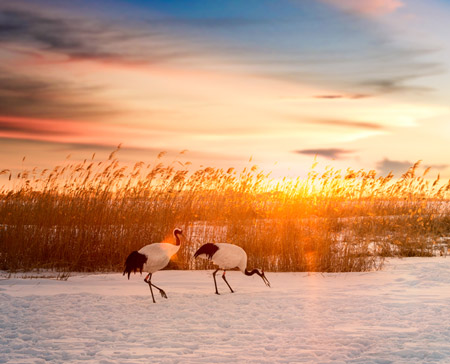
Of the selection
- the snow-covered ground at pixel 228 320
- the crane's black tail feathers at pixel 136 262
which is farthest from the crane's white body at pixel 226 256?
the crane's black tail feathers at pixel 136 262

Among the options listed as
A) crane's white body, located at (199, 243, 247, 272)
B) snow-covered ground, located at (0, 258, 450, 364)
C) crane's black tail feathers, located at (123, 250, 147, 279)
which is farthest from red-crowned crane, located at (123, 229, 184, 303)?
crane's white body, located at (199, 243, 247, 272)

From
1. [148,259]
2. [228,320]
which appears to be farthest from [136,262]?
[228,320]

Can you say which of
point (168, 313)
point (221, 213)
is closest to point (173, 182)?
point (221, 213)

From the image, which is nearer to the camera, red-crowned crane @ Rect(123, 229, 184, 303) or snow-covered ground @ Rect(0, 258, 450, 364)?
snow-covered ground @ Rect(0, 258, 450, 364)

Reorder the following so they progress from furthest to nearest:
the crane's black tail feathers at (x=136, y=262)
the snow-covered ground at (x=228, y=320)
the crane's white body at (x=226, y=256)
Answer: the crane's white body at (x=226, y=256) → the crane's black tail feathers at (x=136, y=262) → the snow-covered ground at (x=228, y=320)

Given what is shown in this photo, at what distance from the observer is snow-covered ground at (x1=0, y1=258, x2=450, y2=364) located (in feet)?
15.2

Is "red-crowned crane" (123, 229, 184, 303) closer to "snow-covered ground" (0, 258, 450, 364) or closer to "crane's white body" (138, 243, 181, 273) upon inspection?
"crane's white body" (138, 243, 181, 273)

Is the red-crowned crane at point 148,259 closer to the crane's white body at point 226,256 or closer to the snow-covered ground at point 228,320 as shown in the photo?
the snow-covered ground at point 228,320

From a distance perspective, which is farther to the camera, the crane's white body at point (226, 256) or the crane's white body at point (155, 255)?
the crane's white body at point (226, 256)

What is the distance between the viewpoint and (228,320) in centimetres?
598

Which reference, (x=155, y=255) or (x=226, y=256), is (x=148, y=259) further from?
(x=226, y=256)

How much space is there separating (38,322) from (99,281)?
2669mm

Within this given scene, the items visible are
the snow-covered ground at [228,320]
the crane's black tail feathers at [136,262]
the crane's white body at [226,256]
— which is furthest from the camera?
the crane's white body at [226,256]

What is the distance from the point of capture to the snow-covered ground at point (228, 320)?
463 centimetres
